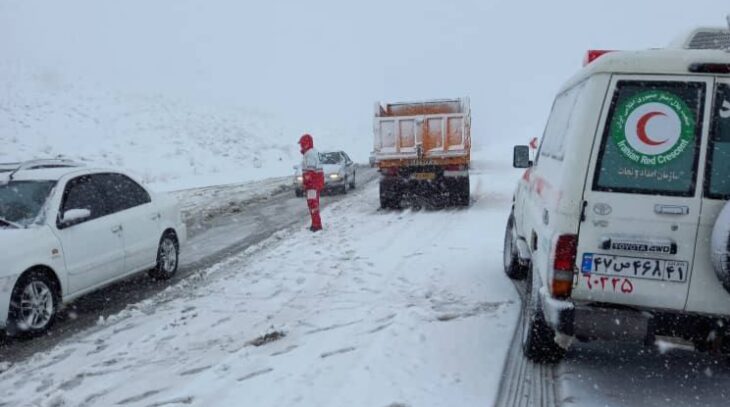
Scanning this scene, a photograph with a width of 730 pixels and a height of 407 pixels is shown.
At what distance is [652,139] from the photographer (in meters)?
3.85

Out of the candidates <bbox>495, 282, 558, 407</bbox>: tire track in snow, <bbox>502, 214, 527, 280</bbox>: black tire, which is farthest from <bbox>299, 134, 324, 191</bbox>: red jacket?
<bbox>495, 282, 558, 407</bbox>: tire track in snow

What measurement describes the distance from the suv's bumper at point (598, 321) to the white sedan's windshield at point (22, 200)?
5008 millimetres

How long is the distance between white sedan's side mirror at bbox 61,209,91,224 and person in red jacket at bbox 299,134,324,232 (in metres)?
5.10

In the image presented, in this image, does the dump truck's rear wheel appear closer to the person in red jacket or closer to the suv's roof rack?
the person in red jacket

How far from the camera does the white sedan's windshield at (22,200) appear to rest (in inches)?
236

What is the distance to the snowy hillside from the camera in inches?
1027

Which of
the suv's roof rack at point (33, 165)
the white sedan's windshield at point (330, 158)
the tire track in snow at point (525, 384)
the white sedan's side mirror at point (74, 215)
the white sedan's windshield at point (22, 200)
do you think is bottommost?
the tire track in snow at point (525, 384)

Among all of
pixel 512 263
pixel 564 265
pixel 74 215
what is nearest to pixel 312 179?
pixel 512 263

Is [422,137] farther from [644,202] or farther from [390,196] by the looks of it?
[644,202]

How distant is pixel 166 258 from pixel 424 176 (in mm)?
7538

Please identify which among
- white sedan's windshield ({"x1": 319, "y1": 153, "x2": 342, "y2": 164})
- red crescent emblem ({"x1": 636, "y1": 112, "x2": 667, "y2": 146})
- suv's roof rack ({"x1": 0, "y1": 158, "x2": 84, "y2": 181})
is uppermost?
red crescent emblem ({"x1": 636, "y1": 112, "x2": 667, "y2": 146})

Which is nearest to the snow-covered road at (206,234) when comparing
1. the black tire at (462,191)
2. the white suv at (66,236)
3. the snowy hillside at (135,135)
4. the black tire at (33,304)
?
the black tire at (33,304)

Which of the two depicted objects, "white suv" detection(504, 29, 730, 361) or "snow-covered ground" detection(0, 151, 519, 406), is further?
"snow-covered ground" detection(0, 151, 519, 406)

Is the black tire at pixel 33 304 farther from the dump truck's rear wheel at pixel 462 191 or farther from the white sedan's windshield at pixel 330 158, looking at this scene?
the white sedan's windshield at pixel 330 158
